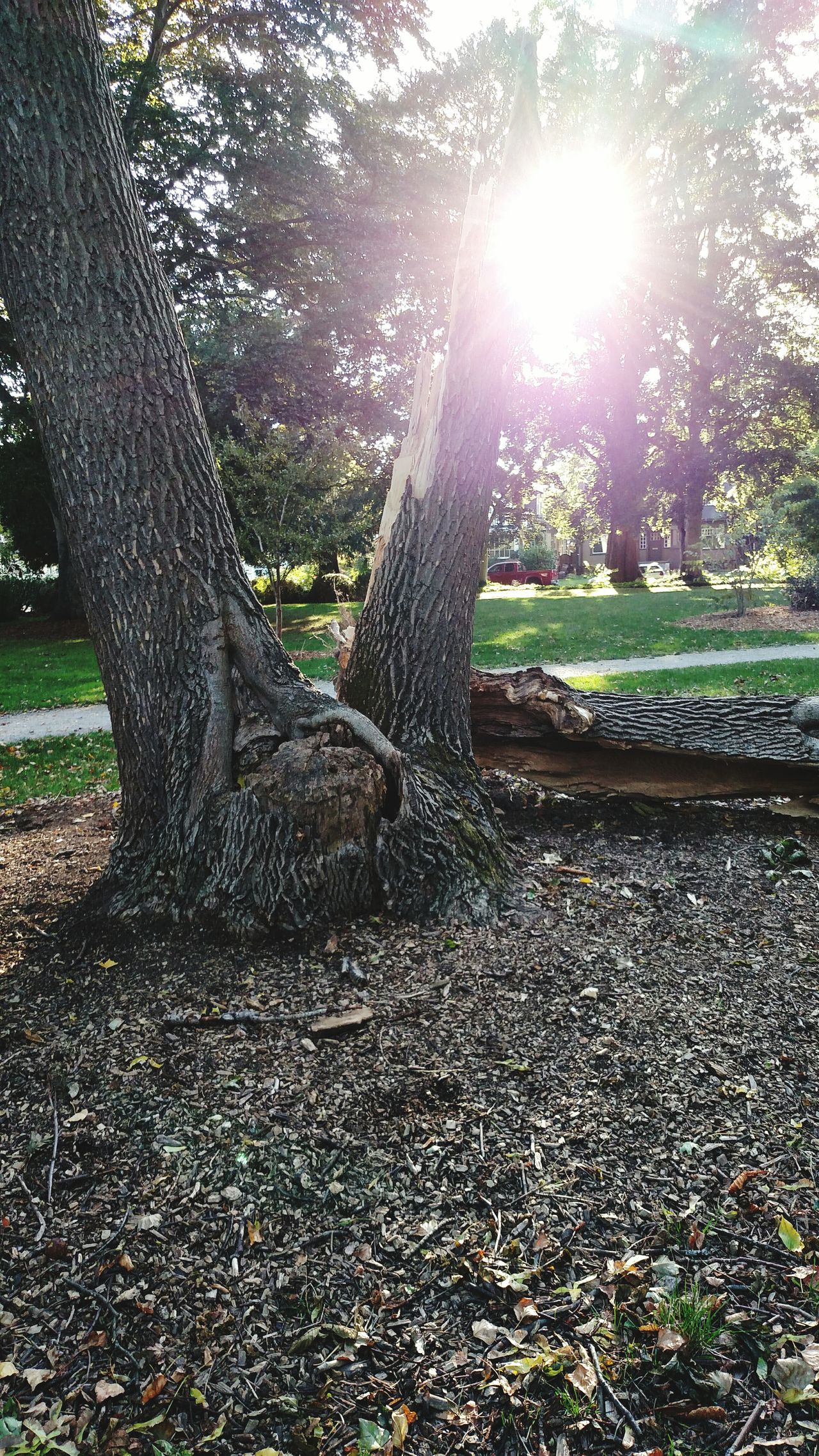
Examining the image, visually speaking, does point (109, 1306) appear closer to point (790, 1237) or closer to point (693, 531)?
point (790, 1237)

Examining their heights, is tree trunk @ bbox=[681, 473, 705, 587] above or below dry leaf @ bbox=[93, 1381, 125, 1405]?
above

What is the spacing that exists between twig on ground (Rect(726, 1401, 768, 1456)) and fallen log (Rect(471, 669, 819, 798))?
3370 mm

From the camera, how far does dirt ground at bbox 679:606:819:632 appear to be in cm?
1656

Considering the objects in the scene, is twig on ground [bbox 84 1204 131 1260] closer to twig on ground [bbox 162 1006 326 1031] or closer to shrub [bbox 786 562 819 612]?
twig on ground [bbox 162 1006 326 1031]

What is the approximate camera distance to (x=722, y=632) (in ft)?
53.0

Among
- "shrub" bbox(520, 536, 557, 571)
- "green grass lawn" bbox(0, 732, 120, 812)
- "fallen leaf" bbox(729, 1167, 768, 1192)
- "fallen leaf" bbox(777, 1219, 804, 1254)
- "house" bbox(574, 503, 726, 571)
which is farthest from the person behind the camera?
"house" bbox(574, 503, 726, 571)

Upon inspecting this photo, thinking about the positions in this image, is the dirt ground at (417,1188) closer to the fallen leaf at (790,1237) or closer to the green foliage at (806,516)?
the fallen leaf at (790,1237)

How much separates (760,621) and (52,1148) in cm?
1803

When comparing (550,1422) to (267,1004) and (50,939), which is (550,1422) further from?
(50,939)

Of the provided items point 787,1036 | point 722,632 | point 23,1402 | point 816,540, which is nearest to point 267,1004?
point 23,1402

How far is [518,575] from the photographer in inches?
1718

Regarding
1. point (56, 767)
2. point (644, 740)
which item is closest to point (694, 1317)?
point (644, 740)

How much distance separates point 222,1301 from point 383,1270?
A: 37 centimetres

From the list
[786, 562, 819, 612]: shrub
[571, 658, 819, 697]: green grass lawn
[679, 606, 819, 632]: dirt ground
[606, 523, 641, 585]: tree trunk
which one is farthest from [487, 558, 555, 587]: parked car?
[571, 658, 819, 697]: green grass lawn
